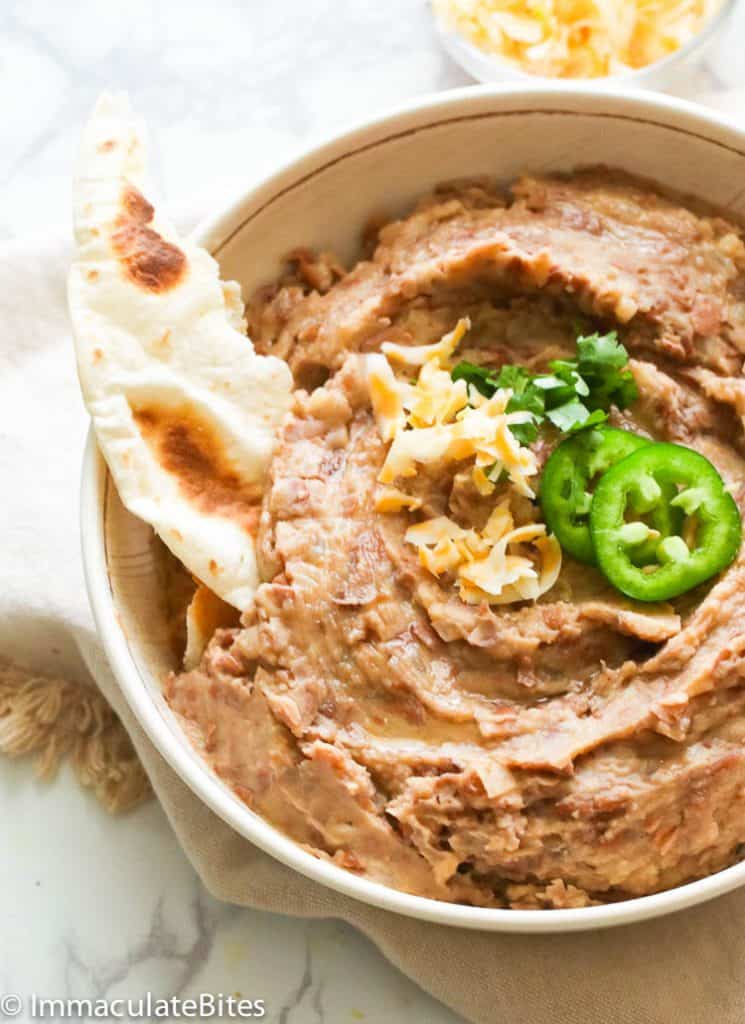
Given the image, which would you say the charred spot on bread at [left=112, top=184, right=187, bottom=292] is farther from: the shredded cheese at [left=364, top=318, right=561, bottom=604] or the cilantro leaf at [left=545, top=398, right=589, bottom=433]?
the cilantro leaf at [left=545, top=398, right=589, bottom=433]

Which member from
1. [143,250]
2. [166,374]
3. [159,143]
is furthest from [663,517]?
[159,143]

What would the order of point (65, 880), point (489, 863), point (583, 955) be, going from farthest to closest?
point (65, 880)
point (583, 955)
point (489, 863)

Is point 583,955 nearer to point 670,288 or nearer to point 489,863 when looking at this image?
point 489,863

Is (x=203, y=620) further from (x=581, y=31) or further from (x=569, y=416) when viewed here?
(x=581, y=31)

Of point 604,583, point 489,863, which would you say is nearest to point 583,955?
point 489,863

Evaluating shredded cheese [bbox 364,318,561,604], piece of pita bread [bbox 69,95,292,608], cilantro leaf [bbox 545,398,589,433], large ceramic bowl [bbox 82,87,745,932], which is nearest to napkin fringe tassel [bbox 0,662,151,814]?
large ceramic bowl [bbox 82,87,745,932]
